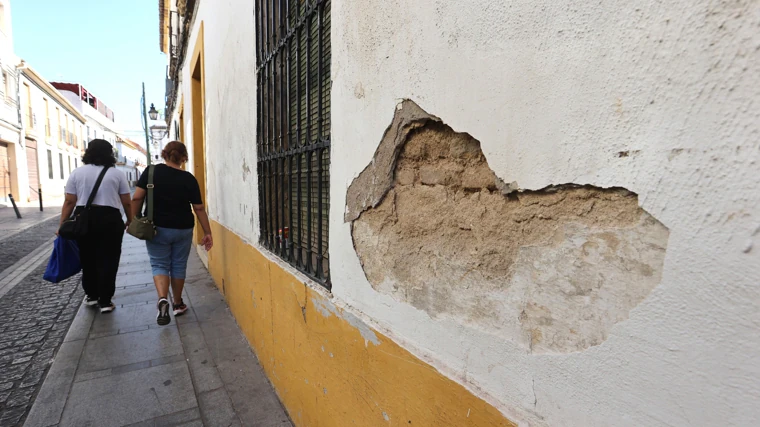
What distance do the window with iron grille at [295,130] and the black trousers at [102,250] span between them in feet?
6.80

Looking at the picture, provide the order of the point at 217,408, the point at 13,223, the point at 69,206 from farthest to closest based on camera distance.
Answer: the point at 13,223, the point at 69,206, the point at 217,408

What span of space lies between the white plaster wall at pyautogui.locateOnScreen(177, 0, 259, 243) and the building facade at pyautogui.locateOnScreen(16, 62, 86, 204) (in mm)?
19986

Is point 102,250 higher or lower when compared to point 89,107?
lower

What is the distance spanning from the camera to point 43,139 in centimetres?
2411

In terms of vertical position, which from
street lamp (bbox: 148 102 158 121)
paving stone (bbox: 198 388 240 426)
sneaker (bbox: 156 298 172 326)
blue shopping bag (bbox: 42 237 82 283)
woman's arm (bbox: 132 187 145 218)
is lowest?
paving stone (bbox: 198 388 240 426)

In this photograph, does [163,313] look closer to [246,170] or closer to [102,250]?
[102,250]

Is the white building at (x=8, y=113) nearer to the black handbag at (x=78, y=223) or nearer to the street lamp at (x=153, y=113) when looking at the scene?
the street lamp at (x=153, y=113)

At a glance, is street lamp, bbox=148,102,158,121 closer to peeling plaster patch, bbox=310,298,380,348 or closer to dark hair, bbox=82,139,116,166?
dark hair, bbox=82,139,116,166

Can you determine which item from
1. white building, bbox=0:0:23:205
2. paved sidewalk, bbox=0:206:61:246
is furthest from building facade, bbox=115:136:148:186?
paved sidewalk, bbox=0:206:61:246

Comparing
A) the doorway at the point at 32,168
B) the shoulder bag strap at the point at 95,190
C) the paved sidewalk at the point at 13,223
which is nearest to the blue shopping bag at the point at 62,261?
the shoulder bag strap at the point at 95,190

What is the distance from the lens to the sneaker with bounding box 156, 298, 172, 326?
12.6ft

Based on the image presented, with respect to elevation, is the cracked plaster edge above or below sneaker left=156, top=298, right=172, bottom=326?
above

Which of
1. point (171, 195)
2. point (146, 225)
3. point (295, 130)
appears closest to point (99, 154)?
point (171, 195)

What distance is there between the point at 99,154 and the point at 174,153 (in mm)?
808
